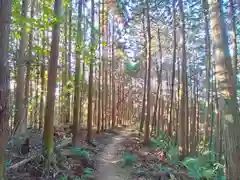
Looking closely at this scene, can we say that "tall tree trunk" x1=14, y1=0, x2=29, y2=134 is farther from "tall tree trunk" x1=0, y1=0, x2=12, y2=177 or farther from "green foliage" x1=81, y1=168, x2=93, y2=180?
"tall tree trunk" x1=0, y1=0, x2=12, y2=177

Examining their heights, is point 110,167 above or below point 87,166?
below

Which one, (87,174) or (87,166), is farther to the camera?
(87,166)

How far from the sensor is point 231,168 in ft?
14.3

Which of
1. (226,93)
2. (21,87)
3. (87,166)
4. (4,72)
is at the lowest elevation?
(87,166)

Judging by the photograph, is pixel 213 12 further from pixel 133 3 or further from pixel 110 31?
pixel 110 31

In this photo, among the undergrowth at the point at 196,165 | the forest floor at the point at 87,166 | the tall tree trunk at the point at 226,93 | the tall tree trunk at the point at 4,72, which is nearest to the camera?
the tall tree trunk at the point at 4,72

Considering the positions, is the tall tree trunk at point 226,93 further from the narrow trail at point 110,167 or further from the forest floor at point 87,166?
the narrow trail at point 110,167

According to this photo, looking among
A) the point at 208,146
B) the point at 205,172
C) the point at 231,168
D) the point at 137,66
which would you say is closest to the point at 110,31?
the point at 137,66

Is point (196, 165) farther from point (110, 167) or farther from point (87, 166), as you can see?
point (87, 166)

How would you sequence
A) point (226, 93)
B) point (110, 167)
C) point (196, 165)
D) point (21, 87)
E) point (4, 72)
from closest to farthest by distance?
point (4, 72) < point (226, 93) < point (21, 87) < point (110, 167) < point (196, 165)

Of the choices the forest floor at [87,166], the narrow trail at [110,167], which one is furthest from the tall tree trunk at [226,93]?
the narrow trail at [110,167]

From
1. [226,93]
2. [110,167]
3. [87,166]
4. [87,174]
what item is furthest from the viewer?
[110,167]

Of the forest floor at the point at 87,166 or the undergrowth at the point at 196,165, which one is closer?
the forest floor at the point at 87,166

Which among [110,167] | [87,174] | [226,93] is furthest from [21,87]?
[226,93]
